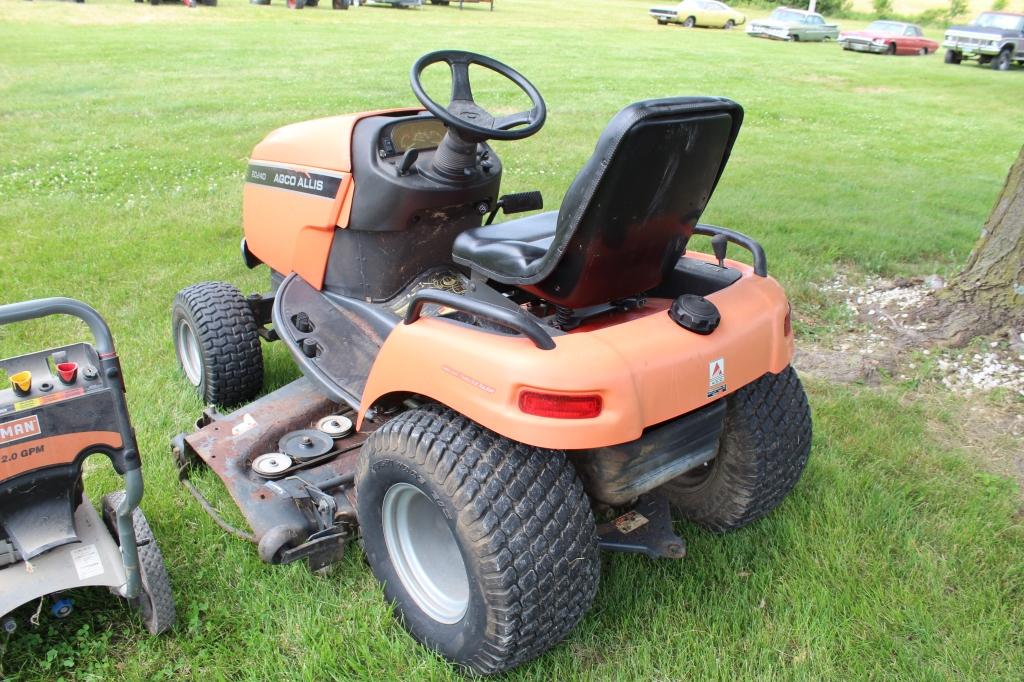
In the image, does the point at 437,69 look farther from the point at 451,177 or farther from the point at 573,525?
the point at 573,525

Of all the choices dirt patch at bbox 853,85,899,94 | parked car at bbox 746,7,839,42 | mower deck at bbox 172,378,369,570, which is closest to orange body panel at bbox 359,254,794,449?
mower deck at bbox 172,378,369,570

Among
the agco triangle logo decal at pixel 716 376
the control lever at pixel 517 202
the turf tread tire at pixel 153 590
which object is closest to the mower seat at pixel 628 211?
the agco triangle logo decal at pixel 716 376

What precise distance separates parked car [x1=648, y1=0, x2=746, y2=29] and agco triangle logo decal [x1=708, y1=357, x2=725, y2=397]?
30946mm

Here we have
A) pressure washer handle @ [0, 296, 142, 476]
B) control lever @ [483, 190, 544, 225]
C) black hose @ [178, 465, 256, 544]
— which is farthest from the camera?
control lever @ [483, 190, 544, 225]

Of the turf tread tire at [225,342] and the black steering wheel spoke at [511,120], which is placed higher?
the black steering wheel spoke at [511,120]

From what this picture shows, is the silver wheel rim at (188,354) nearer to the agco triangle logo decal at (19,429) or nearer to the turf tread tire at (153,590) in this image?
the turf tread tire at (153,590)

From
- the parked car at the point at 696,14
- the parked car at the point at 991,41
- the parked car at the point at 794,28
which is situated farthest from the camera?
the parked car at the point at 696,14

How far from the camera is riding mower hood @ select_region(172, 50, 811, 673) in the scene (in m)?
2.06

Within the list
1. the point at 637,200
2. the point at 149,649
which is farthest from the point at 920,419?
the point at 149,649

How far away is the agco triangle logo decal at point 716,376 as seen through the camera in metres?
2.21

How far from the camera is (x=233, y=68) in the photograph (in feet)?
45.7

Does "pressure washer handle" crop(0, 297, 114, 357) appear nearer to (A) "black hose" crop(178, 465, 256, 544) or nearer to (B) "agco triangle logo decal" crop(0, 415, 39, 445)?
(B) "agco triangle logo decal" crop(0, 415, 39, 445)

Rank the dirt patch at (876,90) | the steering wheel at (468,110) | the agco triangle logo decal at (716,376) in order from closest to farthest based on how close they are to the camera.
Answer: the agco triangle logo decal at (716,376) < the steering wheel at (468,110) < the dirt patch at (876,90)

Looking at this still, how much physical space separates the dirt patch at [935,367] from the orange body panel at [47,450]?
3123 millimetres
